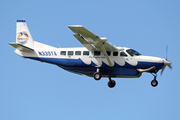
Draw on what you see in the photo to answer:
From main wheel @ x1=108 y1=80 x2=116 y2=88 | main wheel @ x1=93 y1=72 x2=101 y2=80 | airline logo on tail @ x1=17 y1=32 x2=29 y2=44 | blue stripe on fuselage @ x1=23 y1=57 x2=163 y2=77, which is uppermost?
airline logo on tail @ x1=17 y1=32 x2=29 y2=44

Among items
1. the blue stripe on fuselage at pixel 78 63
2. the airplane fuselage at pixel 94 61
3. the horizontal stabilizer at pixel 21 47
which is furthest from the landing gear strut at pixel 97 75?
the horizontal stabilizer at pixel 21 47

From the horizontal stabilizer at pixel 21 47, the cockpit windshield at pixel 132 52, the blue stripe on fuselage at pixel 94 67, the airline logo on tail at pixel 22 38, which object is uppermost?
the airline logo on tail at pixel 22 38

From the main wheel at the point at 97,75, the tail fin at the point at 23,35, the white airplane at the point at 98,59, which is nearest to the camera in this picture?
the white airplane at the point at 98,59

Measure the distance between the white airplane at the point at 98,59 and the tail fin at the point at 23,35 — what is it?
56.3 inches

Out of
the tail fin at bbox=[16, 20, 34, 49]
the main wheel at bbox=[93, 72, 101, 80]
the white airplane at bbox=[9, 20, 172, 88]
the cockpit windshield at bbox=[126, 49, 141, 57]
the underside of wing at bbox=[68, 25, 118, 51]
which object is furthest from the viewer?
the tail fin at bbox=[16, 20, 34, 49]

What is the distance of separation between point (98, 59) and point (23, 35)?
8.17 meters

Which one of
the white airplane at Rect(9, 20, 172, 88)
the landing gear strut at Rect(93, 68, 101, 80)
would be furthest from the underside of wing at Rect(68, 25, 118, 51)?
the landing gear strut at Rect(93, 68, 101, 80)

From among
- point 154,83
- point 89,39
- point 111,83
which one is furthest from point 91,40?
point 154,83

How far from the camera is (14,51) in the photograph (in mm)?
31344

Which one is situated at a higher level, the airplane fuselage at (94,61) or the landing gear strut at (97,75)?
the airplane fuselage at (94,61)

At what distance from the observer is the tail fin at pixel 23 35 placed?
32.3m

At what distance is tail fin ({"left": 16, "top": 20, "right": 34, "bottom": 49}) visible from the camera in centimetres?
3228

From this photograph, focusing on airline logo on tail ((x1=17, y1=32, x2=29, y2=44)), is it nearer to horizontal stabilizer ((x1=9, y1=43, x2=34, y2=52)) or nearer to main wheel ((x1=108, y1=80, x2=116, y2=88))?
horizontal stabilizer ((x1=9, y1=43, x2=34, y2=52))

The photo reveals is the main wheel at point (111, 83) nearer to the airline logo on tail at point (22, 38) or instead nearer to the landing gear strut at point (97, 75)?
the landing gear strut at point (97, 75)
